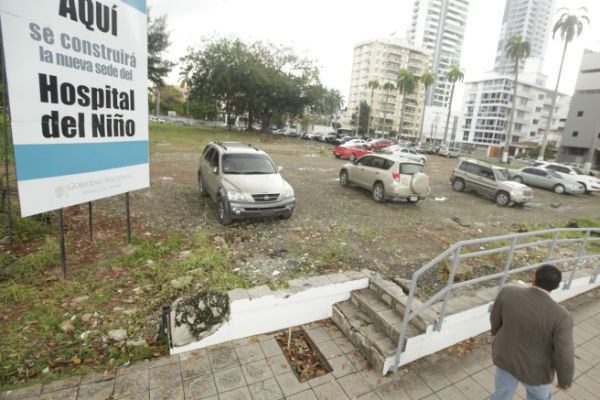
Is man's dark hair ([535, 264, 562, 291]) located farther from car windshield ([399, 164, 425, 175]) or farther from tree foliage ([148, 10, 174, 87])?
tree foliage ([148, 10, 174, 87])

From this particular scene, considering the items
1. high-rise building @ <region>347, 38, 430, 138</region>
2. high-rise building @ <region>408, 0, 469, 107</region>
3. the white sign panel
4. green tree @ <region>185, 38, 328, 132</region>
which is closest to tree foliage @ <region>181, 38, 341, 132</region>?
green tree @ <region>185, 38, 328, 132</region>

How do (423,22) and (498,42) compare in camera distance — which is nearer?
(423,22)

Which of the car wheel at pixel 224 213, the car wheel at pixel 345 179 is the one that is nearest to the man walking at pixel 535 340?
the car wheel at pixel 224 213

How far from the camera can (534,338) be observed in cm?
246

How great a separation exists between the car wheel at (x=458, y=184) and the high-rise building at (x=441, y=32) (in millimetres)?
108900

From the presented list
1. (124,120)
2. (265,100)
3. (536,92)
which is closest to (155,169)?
(124,120)

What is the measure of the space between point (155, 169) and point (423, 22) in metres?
131

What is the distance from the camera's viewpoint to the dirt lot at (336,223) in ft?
19.3

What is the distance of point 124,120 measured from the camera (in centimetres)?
518

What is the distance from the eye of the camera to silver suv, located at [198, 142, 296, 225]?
23.1ft

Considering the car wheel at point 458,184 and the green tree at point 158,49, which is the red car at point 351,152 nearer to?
the car wheel at point 458,184

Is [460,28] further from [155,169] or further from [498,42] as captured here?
[155,169]

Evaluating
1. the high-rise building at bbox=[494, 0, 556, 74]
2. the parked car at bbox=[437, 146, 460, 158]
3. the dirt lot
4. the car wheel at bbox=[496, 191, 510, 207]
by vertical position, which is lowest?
the dirt lot

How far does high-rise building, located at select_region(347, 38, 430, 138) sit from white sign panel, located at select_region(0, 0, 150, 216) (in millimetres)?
84313
